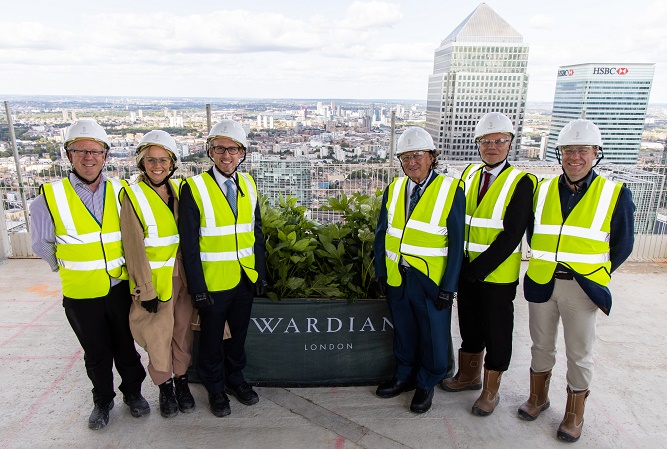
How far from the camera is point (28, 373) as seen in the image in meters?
3.90

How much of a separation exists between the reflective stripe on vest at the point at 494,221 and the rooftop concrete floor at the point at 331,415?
1.15 meters

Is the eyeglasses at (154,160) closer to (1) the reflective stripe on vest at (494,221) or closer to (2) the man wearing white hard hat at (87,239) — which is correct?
(2) the man wearing white hard hat at (87,239)

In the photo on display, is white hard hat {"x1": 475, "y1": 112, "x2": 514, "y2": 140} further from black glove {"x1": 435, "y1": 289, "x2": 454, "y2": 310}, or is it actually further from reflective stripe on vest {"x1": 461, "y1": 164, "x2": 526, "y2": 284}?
black glove {"x1": 435, "y1": 289, "x2": 454, "y2": 310}

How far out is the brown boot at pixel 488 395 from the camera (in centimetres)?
333

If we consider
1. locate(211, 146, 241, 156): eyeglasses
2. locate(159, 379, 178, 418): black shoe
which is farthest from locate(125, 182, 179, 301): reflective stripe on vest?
locate(159, 379, 178, 418): black shoe

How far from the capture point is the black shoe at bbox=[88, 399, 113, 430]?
10.3 ft

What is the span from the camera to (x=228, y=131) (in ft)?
9.96

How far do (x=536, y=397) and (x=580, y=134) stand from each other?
1973mm

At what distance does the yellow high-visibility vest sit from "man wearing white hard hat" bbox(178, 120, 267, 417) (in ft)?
0.30

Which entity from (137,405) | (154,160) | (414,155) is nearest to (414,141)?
(414,155)

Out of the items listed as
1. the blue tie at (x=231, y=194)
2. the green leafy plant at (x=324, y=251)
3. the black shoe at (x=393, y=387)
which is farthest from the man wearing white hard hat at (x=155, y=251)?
the black shoe at (x=393, y=387)

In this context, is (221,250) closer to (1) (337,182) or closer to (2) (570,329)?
(2) (570,329)

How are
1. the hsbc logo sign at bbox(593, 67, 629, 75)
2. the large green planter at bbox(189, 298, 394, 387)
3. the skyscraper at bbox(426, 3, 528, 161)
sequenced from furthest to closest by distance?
the hsbc logo sign at bbox(593, 67, 629, 75) < the skyscraper at bbox(426, 3, 528, 161) < the large green planter at bbox(189, 298, 394, 387)

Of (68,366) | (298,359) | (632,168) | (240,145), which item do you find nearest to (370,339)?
(298,359)
